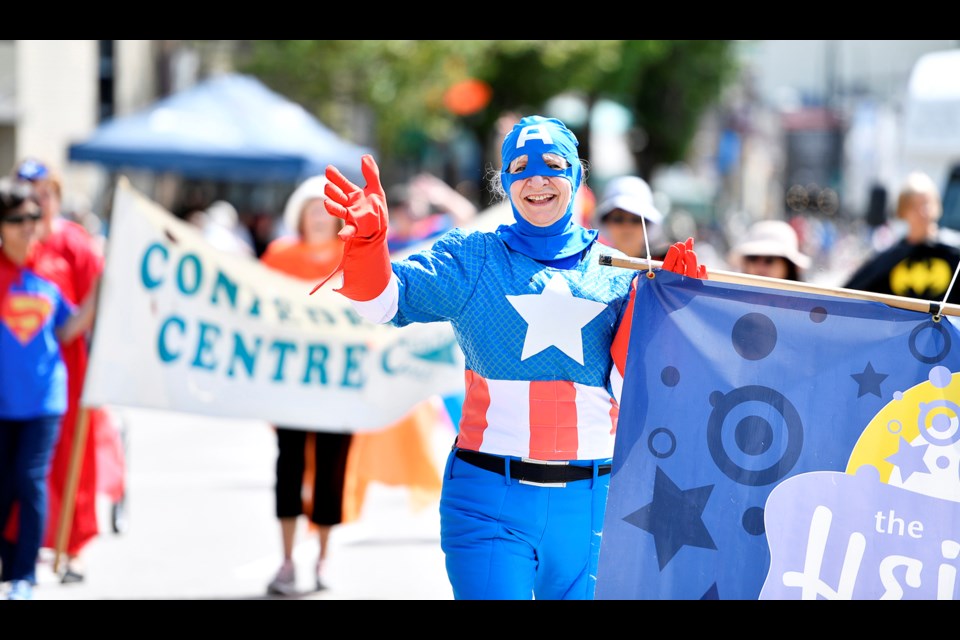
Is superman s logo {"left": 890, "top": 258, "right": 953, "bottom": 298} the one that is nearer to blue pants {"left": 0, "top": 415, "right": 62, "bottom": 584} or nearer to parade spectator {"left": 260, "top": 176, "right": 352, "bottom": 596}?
parade spectator {"left": 260, "top": 176, "right": 352, "bottom": 596}

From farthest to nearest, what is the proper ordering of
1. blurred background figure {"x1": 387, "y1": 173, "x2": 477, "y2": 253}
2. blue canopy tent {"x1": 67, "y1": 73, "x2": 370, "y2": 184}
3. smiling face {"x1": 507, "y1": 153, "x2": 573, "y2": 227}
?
blue canopy tent {"x1": 67, "y1": 73, "x2": 370, "y2": 184}
blurred background figure {"x1": 387, "y1": 173, "x2": 477, "y2": 253}
smiling face {"x1": 507, "y1": 153, "x2": 573, "y2": 227}

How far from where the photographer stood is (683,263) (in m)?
4.48

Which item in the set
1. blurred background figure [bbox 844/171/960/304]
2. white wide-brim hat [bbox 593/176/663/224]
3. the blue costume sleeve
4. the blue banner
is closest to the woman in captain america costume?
the blue costume sleeve

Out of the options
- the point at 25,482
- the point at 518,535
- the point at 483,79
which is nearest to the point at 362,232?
the point at 518,535

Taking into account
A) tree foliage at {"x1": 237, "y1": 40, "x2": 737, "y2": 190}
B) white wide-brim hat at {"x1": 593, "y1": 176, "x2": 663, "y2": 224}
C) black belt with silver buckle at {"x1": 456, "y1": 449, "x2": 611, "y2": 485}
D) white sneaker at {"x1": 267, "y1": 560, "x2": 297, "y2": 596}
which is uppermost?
tree foliage at {"x1": 237, "y1": 40, "x2": 737, "y2": 190}

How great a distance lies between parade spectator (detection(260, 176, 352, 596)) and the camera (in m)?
7.77

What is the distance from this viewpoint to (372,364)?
8.18 meters

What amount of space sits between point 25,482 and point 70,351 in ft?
2.97

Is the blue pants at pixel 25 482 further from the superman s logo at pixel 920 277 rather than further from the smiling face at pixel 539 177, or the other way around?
the superman s logo at pixel 920 277

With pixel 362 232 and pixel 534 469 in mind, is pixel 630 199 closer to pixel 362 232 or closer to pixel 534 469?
pixel 534 469

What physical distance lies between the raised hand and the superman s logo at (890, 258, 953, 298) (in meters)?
4.78

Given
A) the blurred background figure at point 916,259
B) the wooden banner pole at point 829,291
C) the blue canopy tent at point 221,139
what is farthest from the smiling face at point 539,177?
the blue canopy tent at point 221,139

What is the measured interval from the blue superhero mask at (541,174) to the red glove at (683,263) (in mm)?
310
